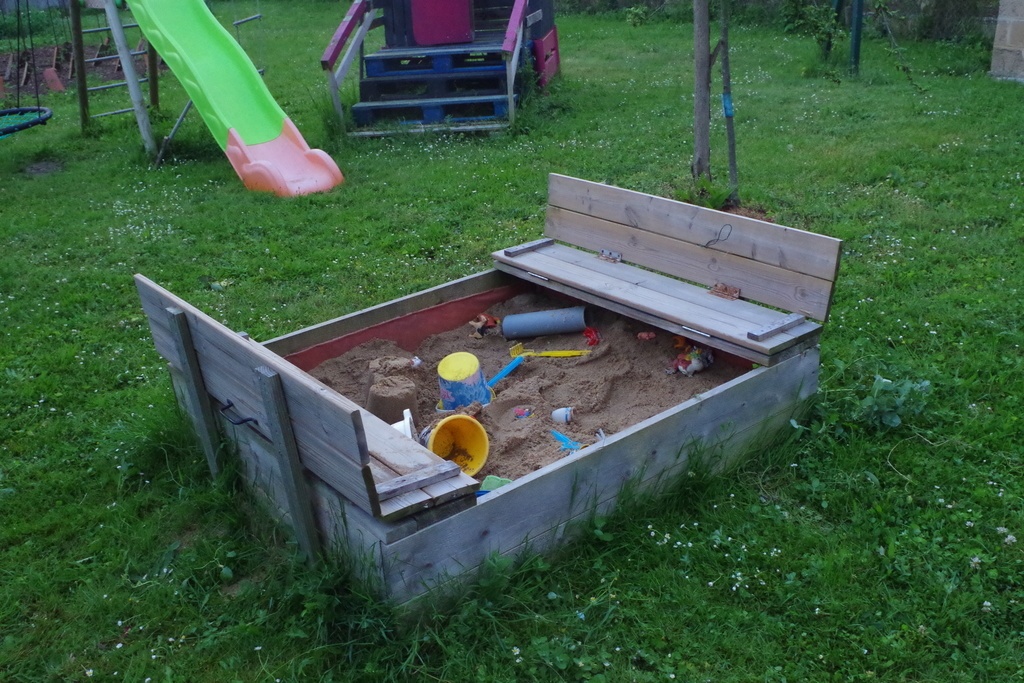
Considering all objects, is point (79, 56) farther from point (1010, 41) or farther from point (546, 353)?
point (1010, 41)

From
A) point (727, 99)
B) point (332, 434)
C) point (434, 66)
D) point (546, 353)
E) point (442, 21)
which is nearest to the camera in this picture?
point (332, 434)

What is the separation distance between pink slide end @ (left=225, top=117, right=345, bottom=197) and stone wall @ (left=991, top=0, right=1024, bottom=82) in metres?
6.93

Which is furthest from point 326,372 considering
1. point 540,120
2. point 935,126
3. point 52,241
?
point 935,126

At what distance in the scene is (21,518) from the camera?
11.4 ft

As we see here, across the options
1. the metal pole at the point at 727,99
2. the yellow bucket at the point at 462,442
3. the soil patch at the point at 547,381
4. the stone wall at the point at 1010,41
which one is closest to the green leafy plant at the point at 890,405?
the soil patch at the point at 547,381

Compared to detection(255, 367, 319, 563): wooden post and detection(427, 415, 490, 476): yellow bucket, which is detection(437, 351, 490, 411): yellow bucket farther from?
detection(255, 367, 319, 563): wooden post

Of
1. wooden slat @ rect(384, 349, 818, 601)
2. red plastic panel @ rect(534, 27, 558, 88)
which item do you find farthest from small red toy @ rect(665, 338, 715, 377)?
red plastic panel @ rect(534, 27, 558, 88)

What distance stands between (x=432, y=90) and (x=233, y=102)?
1.96 metres

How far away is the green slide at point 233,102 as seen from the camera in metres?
7.43

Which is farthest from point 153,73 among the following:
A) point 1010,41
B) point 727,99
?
point 1010,41

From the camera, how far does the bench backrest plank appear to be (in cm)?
350

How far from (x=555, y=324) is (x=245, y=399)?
1728mm

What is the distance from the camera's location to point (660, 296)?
3910 mm

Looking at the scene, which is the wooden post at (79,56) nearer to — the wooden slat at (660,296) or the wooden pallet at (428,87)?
the wooden pallet at (428,87)
